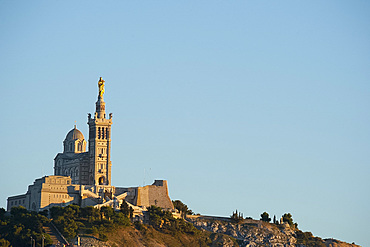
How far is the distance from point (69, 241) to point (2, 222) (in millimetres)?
14660

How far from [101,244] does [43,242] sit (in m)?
13.0

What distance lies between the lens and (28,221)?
199875 millimetres

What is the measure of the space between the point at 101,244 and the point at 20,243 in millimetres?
16107

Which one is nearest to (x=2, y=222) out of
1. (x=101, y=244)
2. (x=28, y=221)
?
(x=28, y=221)

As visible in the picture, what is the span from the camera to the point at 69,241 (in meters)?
197

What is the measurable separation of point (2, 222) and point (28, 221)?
524cm

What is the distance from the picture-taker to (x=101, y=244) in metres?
199

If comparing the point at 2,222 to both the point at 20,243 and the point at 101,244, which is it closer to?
the point at 20,243

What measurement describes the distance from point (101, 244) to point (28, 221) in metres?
15.5

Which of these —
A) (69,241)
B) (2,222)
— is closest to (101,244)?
(69,241)

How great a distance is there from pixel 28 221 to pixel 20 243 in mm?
6611

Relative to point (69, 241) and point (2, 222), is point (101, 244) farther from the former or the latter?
point (2, 222)

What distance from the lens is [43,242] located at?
191 meters
